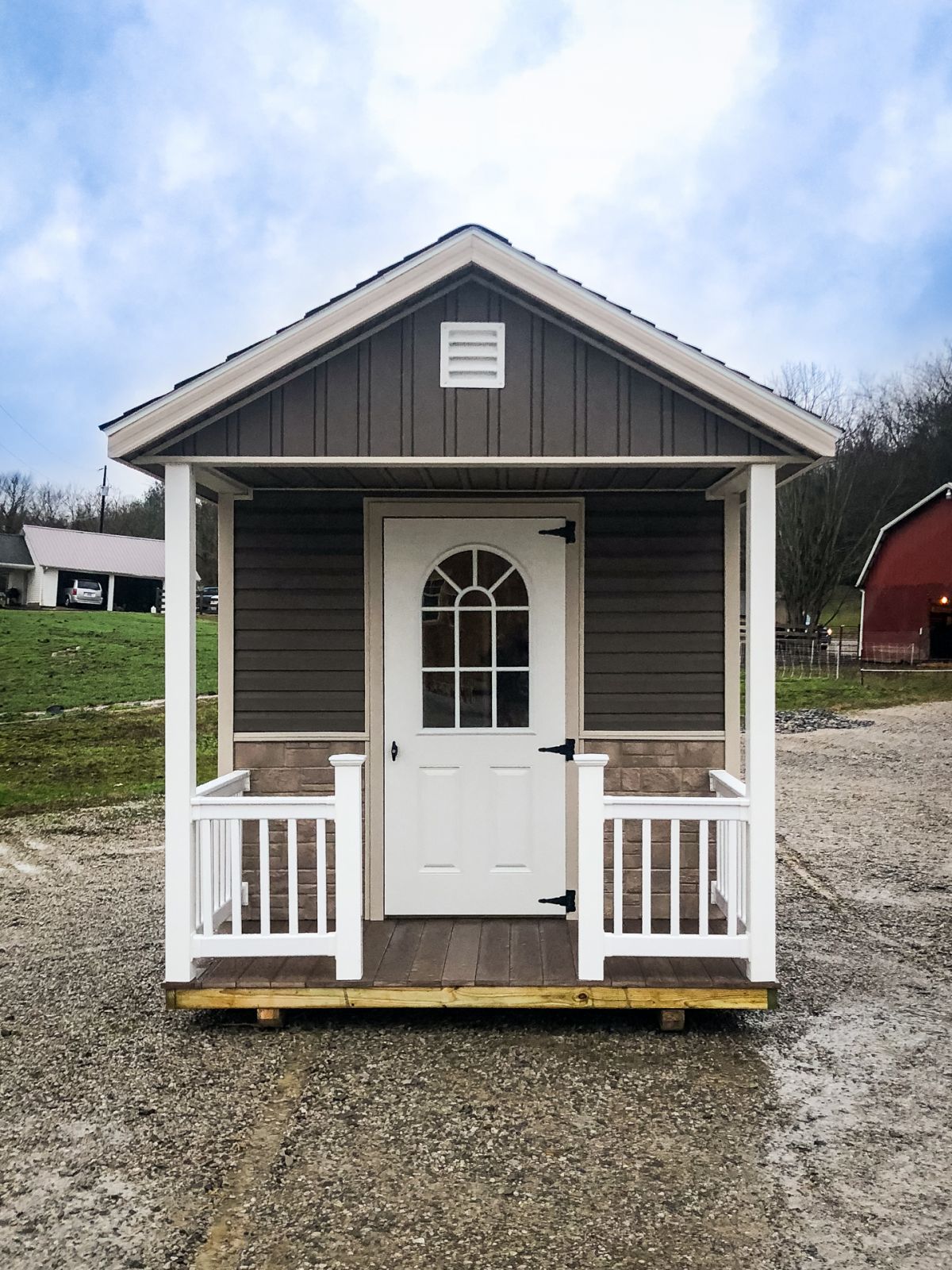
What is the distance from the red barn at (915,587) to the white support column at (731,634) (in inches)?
884

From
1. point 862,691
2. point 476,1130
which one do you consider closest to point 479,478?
point 476,1130

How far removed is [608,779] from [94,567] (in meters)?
40.4

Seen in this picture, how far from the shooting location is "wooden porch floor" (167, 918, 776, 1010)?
12.9ft

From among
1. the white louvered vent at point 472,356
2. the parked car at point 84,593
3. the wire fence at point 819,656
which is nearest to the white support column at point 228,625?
the white louvered vent at point 472,356

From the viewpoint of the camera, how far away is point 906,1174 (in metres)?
2.96

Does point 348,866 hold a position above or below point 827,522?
below

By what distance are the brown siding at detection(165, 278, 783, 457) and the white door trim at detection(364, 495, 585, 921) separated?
1006mm

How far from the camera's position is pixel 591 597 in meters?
4.96

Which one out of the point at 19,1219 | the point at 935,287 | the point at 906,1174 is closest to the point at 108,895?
the point at 19,1219

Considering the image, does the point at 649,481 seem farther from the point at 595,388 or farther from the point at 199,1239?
the point at 199,1239

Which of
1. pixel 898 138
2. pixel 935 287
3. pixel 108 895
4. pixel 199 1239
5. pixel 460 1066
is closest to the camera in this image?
pixel 199 1239

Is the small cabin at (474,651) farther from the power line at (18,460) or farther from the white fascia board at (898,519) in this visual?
the power line at (18,460)

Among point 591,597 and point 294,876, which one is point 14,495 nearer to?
point 591,597

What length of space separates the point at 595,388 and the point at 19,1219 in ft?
11.5
